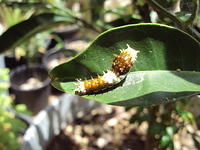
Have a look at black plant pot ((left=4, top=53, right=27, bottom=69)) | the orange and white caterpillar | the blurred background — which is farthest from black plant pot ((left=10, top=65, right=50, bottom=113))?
the orange and white caterpillar

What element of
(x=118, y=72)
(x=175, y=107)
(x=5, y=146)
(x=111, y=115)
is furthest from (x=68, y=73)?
(x=111, y=115)

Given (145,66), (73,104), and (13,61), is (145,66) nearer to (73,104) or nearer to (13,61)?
(73,104)

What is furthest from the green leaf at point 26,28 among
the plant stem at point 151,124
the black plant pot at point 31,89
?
the black plant pot at point 31,89

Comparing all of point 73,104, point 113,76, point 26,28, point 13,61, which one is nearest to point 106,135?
point 73,104

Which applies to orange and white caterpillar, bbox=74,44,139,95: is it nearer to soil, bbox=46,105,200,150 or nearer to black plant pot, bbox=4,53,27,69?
Result: soil, bbox=46,105,200,150

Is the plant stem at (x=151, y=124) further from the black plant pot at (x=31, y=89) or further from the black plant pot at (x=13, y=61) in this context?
the black plant pot at (x=13, y=61)
